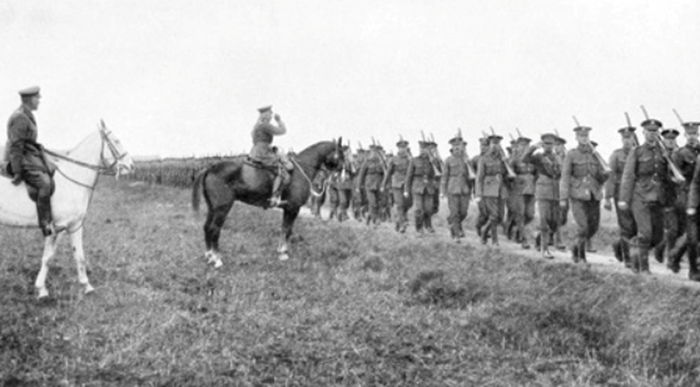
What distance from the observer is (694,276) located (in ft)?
28.6

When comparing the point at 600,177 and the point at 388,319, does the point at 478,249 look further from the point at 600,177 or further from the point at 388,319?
the point at 388,319

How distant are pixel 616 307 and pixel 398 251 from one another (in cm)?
510

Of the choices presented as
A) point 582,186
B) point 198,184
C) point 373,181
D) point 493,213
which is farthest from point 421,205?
point 198,184

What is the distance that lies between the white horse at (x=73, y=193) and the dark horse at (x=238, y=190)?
2.24 meters

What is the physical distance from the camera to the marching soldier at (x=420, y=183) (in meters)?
15.8

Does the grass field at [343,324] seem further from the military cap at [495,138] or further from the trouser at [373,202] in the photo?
the trouser at [373,202]

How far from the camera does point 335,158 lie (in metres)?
13.0

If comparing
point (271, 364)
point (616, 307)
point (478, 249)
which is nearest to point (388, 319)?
point (271, 364)

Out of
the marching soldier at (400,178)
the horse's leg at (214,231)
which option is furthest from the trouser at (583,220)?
the marching soldier at (400,178)

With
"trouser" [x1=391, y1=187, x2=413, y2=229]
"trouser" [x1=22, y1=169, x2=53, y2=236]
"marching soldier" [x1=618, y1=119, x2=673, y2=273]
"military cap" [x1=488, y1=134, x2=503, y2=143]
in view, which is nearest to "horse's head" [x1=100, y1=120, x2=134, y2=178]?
"trouser" [x1=22, y1=169, x2=53, y2=236]

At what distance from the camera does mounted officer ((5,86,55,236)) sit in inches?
320

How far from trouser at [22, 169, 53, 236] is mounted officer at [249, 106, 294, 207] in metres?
4.05

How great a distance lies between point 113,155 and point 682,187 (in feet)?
27.3

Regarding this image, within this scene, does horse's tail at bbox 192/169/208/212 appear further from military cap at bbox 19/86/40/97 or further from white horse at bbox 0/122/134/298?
military cap at bbox 19/86/40/97
